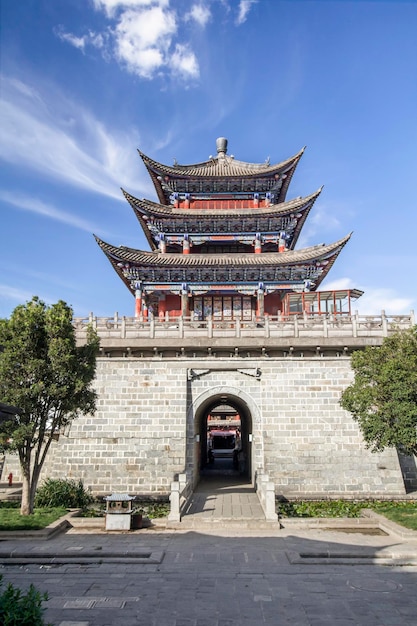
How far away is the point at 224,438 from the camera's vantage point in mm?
43812

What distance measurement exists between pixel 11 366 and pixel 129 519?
5.83 metres

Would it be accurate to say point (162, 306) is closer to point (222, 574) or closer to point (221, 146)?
point (221, 146)

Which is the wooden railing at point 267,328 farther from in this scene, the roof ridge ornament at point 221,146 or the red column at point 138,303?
the roof ridge ornament at point 221,146

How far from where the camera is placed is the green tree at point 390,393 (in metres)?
13.3

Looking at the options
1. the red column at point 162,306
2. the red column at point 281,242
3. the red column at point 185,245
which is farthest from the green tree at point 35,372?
the red column at point 281,242

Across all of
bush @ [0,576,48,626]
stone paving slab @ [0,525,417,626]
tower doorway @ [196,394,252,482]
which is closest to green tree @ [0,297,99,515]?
stone paving slab @ [0,525,417,626]

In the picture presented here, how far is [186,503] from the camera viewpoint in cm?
1548

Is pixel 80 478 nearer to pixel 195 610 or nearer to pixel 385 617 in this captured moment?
pixel 195 610

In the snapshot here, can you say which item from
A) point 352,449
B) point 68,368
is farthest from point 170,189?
point 352,449

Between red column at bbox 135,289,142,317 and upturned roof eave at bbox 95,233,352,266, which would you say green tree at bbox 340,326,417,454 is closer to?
upturned roof eave at bbox 95,233,352,266

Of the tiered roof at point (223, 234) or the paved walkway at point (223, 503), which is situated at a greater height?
the tiered roof at point (223, 234)

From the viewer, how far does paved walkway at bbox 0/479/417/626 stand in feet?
23.6

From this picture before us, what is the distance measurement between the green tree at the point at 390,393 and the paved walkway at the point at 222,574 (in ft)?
9.25

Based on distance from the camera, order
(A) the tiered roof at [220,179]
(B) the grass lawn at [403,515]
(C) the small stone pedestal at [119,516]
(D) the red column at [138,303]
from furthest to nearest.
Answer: (A) the tiered roof at [220,179] → (D) the red column at [138,303] → (C) the small stone pedestal at [119,516] → (B) the grass lawn at [403,515]
